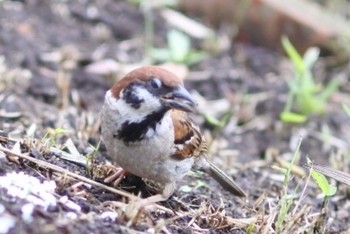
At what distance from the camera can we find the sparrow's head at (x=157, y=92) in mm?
3172

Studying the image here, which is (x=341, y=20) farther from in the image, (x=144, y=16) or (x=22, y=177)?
(x=22, y=177)

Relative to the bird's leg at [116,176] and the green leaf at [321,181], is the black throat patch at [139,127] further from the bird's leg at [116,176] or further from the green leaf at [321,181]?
the green leaf at [321,181]

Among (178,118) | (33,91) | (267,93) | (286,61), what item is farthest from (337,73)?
(178,118)

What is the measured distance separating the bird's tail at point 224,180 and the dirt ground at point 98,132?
52 millimetres

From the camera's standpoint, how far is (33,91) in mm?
5008

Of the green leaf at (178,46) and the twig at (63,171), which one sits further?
the green leaf at (178,46)

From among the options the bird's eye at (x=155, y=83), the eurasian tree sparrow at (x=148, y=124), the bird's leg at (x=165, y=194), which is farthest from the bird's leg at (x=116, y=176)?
the bird's eye at (x=155, y=83)

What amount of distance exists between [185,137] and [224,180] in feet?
→ 1.75

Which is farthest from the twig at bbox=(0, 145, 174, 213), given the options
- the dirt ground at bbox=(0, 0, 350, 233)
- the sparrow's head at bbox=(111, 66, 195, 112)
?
the sparrow's head at bbox=(111, 66, 195, 112)

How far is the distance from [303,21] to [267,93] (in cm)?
111

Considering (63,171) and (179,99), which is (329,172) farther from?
(63,171)

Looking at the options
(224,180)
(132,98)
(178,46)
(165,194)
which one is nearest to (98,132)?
(224,180)

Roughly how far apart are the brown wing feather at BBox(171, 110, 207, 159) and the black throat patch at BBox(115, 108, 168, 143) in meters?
0.22

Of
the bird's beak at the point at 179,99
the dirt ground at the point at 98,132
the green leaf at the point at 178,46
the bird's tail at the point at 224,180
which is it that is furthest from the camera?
the green leaf at the point at 178,46
